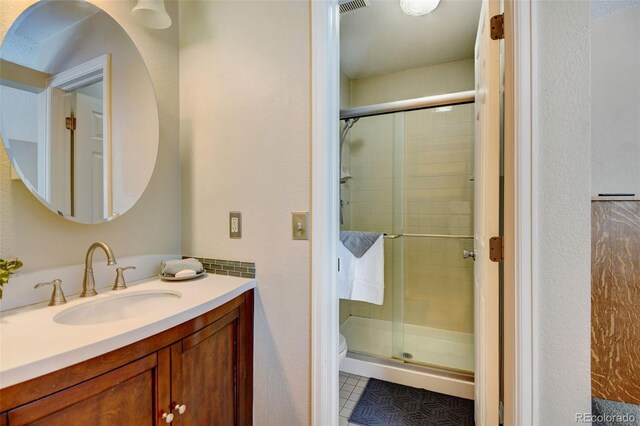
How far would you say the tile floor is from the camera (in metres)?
1.57

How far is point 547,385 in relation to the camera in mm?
852

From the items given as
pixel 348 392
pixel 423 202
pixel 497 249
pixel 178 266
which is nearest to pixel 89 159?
pixel 178 266

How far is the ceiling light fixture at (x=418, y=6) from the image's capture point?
1.72 metres

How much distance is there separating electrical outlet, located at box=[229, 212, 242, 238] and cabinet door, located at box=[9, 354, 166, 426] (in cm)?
63

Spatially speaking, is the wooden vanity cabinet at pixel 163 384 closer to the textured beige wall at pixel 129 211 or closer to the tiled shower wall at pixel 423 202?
the textured beige wall at pixel 129 211

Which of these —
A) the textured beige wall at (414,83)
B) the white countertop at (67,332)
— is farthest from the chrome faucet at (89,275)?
the textured beige wall at (414,83)

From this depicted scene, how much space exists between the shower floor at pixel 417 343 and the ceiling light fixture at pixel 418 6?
233 cm

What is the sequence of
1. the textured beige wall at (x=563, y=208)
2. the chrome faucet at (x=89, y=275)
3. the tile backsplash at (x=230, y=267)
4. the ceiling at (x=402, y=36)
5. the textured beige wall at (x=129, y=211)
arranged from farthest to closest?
1. the ceiling at (x=402, y=36)
2. the tile backsplash at (x=230, y=267)
3. the chrome faucet at (x=89, y=275)
4. the textured beige wall at (x=129, y=211)
5. the textured beige wall at (x=563, y=208)

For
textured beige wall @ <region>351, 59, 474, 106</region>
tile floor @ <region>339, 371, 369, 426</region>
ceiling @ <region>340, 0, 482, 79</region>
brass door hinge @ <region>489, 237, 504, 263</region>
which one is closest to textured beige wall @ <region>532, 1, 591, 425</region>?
brass door hinge @ <region>489, 237, 504, 263</region>

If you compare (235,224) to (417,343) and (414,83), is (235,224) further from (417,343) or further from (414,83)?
(414,83)

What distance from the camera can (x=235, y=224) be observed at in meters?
1.36

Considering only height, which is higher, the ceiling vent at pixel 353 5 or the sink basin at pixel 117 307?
the ceiling vent at pixel 353 5

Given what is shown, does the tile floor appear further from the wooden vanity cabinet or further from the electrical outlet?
the electrical outlet

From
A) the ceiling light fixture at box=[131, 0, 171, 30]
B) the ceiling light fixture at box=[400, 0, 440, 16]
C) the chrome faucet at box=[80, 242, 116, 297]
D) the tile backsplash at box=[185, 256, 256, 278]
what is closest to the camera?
the chrome faucet at box=[80, 242, 116, 297]
